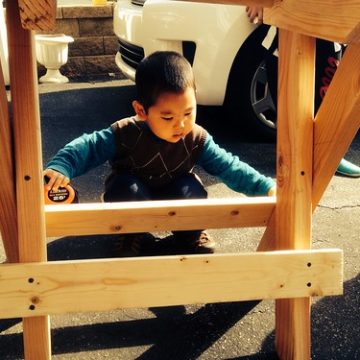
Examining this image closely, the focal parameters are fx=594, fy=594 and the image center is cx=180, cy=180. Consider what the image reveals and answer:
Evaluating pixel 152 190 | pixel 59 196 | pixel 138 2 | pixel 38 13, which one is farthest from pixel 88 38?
pixel 38 13

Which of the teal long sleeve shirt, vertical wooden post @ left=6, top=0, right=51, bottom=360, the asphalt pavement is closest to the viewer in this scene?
vertical wooden post @ left=6, top=0, right=51, bottom=360

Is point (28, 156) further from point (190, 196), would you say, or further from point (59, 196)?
point (190, 196)

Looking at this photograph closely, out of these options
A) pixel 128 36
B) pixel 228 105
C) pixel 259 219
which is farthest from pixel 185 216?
pixel 128 36

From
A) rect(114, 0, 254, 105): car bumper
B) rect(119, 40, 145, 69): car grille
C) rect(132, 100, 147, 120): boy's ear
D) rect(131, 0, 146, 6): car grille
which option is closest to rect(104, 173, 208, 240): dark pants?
rect(132, 100, 147, 120): boy's ear

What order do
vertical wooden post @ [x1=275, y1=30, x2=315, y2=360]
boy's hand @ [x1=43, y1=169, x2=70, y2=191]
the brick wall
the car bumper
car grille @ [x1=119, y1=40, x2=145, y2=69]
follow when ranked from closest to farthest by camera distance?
1. vertical wooden post @ [x1=275, y1=30, x2=315, y2=360]
2. boy's hand @ [x1=43, y1=169, x2=70, y2=191]
3. the car bumper
4. car grille @ [x1=119, y1=40, x2=145, y2=69]
5. the brick wall

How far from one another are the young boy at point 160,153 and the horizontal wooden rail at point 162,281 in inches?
18.1

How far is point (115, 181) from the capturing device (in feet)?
7.18

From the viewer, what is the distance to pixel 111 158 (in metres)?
2.20

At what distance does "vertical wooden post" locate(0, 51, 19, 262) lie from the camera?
1406 millimetres

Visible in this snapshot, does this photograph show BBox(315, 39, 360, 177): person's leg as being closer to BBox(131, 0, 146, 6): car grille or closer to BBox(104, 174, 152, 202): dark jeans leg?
BBox(131, 0, 146, 6): car grille

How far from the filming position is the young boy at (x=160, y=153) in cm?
193

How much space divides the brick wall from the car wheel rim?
9.73 ft

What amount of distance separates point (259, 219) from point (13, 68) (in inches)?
35.2

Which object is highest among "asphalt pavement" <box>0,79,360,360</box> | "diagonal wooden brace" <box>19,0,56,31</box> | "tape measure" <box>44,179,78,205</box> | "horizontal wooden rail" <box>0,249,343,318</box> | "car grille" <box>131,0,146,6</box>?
"diagonal wooden brace" <box>19,0,56,31</box>
